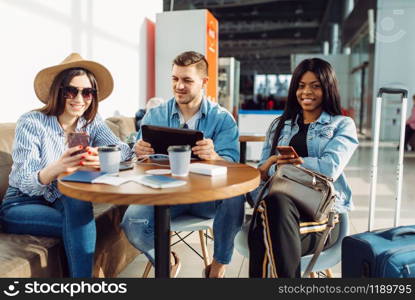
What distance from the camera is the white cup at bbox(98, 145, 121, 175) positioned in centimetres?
152

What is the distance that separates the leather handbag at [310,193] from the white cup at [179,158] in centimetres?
42

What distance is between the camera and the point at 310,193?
162 centimetres

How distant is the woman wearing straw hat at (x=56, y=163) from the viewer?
1.66m

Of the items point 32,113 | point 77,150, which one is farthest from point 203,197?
point 32,113

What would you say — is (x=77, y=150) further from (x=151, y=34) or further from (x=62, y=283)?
(x=151, y=34)

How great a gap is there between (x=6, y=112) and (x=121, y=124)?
1325 mm

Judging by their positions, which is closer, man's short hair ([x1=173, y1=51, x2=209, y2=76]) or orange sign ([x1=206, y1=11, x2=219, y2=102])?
man's short hair ([x1=173, y1=51, x2=209, y2=76])

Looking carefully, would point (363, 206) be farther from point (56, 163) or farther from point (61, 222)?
point (56, 163)

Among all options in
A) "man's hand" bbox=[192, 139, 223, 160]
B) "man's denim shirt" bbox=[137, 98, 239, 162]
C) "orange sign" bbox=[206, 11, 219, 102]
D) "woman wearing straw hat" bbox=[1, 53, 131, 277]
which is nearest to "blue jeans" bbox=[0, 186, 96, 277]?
"woman wearing straw hat" bbox=[1, 53, 131, 277]

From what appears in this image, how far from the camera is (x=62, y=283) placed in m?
1.58

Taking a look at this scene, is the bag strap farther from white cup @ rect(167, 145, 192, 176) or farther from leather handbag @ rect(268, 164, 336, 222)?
white cup @ rect(167, 145, 192, 176)

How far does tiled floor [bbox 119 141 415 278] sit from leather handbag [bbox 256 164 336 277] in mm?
977

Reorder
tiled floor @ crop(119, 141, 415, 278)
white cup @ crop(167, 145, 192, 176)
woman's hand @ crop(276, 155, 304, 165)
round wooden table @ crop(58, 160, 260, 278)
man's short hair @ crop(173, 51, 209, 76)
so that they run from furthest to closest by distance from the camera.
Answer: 1. tiled floor @ crop(119, 141, 415, 278)
2. man's short hair @ crop(173, 51, 209, 76)
3. woman's hand @ crop(276, 155, 304, 165)
4. white cup @ crop(167, 145, 192, 176)
5. round wooden table @ crop(58, 160, 260, 278)

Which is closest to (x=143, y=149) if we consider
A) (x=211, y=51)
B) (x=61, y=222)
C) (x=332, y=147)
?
(x=61, y=222)
